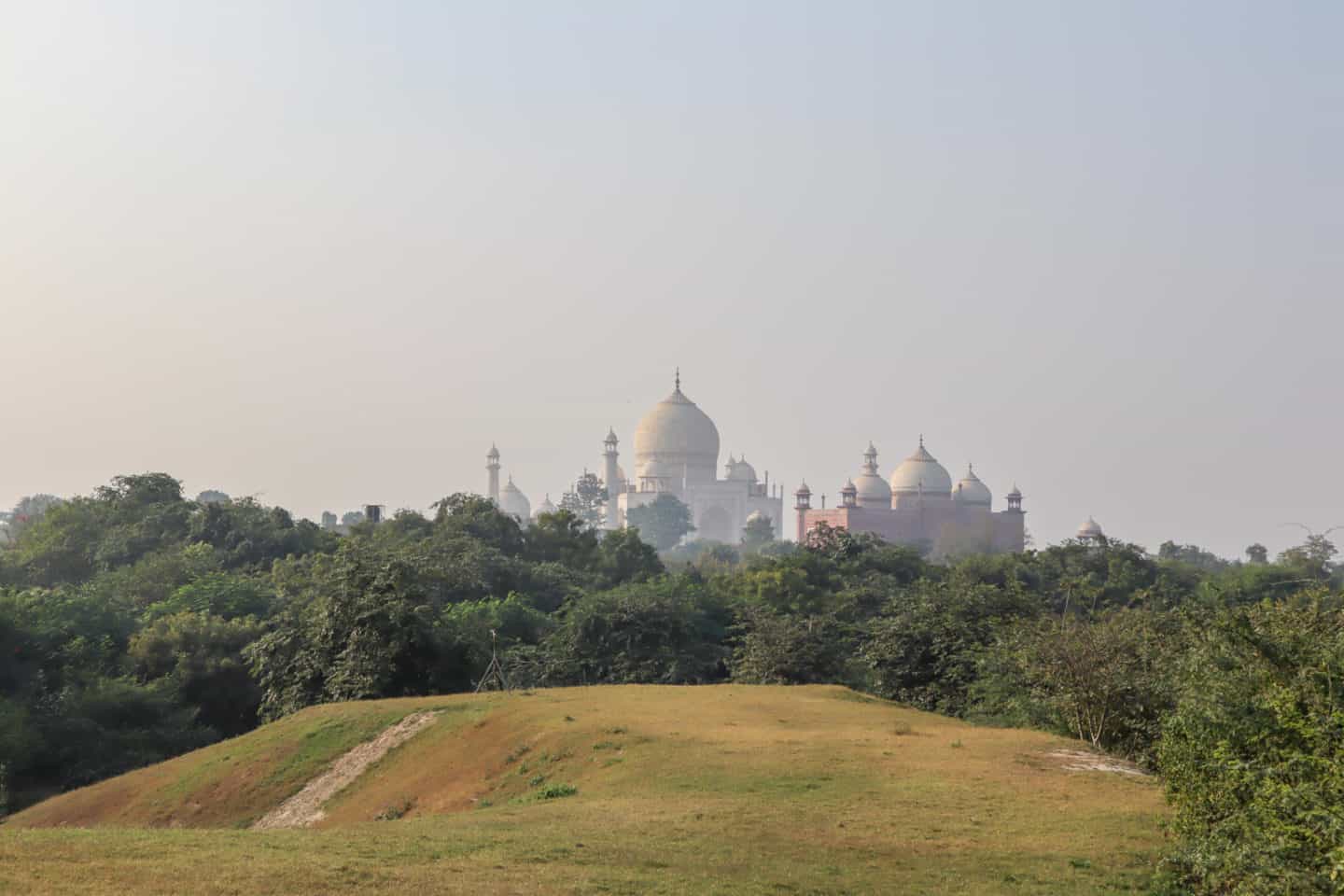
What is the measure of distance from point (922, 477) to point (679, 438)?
88.1 ft

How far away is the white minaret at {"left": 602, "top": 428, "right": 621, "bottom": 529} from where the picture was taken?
14062cm

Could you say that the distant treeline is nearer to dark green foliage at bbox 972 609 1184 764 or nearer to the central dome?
dark green foliage at bbox 972 609 1184 764

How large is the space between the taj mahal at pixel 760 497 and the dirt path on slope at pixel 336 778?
80.9 metres

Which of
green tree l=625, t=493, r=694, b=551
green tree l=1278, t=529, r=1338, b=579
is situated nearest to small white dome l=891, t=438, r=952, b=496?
green tree l=625, t=493, r=694, b=551

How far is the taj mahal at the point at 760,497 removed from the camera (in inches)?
4510

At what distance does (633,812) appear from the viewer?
14.9m

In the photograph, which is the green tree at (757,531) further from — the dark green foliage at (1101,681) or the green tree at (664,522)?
the dark green foliage at (1101,681)

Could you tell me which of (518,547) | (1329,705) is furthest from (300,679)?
(518,547)

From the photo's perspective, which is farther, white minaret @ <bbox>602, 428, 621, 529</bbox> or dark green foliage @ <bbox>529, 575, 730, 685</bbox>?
white minaret @ <bbox>602, 428, 621, 529</bbox>

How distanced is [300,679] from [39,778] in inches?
216

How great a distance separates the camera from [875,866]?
495 inches

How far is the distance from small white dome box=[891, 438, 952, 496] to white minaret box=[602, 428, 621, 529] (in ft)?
103

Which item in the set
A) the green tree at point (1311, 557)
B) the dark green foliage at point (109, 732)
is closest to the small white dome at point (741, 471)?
the green tree at point (1311, 557)

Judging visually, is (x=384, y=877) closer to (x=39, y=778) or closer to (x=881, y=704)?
(x=881, y=704)
